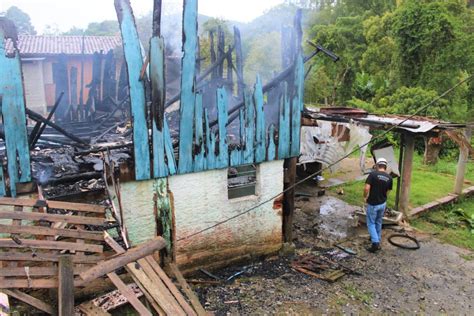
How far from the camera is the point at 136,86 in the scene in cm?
596

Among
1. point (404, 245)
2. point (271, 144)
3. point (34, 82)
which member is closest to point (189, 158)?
point (271, 144)

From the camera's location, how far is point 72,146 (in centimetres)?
691

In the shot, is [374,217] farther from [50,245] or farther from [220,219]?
[50,245]

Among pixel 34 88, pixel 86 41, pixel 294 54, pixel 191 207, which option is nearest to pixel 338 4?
pixel 86 41

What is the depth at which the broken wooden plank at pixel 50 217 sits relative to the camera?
4219mm

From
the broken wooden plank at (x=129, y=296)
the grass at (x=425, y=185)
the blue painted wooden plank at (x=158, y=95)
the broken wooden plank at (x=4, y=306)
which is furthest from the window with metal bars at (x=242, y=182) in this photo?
the grass at (x=425, y=185)

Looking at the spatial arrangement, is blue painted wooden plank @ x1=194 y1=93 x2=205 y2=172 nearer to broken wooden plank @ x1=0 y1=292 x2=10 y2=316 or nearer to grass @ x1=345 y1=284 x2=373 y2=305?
grass @ x1=345 y1=284 x2=373 y2=305

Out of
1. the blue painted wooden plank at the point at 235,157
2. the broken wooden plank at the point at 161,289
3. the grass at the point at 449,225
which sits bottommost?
the grass at the point at 449,225

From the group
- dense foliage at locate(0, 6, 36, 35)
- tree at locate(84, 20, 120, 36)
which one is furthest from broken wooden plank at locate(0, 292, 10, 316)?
dense foliage at locate(0, 6, 36, 35)

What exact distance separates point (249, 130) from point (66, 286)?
454 cm

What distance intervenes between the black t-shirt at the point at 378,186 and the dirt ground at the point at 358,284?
1264mm

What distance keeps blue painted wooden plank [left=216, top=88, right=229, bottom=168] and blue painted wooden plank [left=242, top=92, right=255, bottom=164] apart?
43cm

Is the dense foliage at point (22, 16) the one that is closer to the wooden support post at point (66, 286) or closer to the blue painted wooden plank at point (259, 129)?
the blue painted wooden plank at point (259, 129)

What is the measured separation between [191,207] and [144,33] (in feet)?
35.1
